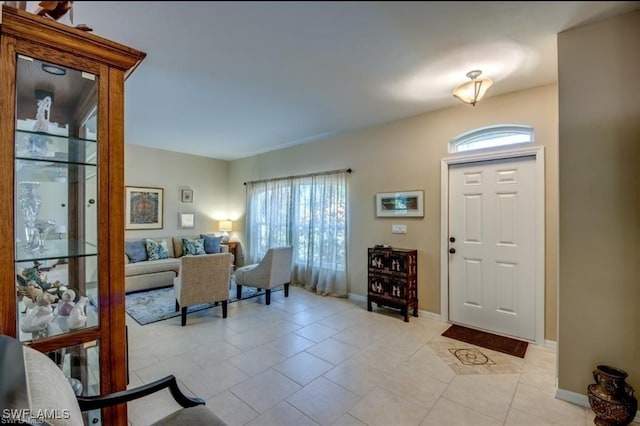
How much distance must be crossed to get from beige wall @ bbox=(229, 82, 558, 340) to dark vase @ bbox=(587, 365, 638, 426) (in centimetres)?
110

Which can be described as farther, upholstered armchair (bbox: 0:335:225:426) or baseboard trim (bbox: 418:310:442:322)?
baseboard trim (bbox: 418:310:442:322)

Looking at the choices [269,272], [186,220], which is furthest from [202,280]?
[186,220]

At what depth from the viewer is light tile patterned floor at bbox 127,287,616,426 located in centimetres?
189

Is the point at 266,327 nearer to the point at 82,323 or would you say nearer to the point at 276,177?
the point at 82,323

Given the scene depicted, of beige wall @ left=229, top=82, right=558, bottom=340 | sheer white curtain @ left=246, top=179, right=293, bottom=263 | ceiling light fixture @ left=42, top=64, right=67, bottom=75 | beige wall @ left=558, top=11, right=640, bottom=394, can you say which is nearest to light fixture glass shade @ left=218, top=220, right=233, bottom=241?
sheer white curtain @ left=246, top=179, right=293, bottom=263

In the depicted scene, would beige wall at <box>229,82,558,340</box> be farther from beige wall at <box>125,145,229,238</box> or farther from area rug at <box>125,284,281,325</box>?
beige wall at <box>125,145,229,238</box>

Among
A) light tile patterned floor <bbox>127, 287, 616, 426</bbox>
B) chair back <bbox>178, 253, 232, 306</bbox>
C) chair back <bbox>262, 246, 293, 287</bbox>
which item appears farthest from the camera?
chair back <bbox>262, 246, 293, 287</bbox>

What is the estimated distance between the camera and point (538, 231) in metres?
2.84

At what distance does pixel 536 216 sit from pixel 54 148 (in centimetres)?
372

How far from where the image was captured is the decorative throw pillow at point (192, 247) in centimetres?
551

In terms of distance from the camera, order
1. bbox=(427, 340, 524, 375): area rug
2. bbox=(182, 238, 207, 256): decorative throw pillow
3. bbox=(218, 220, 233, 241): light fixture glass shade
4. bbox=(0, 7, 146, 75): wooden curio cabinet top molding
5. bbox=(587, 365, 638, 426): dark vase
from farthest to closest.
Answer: bbox=(218, 220, 233, 241): light fixture glass shade < bbox=(182, 238, 207, 256): decorative throw pillow < bbox=(427, 340, 524, 375): area rug < bbox=(587, 365, 638, 426): dark vase < bbox=(0, 7, 146, 75): wooden curio cabinet top molding

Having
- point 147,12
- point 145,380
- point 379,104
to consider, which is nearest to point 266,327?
point 145,380

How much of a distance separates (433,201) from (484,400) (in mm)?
2079

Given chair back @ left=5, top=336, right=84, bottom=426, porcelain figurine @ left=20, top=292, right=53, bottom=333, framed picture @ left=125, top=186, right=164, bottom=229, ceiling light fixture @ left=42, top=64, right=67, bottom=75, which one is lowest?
chair back @ left=5, top=336, right=84, bottom=426
